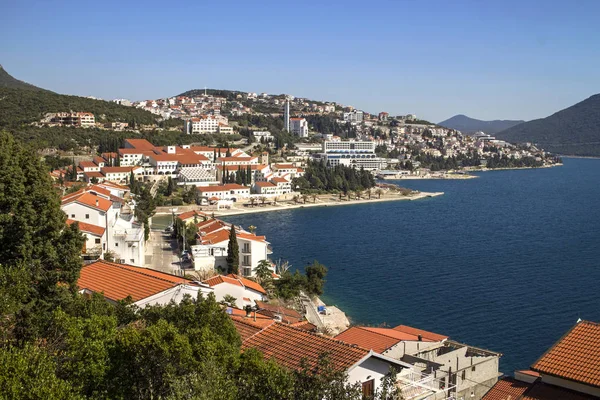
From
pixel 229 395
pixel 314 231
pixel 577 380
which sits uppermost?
pixel 229 395

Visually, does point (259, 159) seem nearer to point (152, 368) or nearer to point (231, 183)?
point (231, 183)

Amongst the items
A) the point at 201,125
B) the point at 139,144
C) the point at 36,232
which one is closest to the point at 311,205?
the point at 139,144

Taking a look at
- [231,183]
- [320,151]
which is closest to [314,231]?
[231,183]

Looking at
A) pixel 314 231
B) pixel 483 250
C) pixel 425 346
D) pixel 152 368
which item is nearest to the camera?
pixel 152 368

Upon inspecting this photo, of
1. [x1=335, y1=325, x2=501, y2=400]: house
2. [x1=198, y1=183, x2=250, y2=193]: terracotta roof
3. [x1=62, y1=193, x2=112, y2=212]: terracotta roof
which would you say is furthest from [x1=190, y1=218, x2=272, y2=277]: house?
[x1=198, y1=183, x2=250, y2=193]: terracotta roof

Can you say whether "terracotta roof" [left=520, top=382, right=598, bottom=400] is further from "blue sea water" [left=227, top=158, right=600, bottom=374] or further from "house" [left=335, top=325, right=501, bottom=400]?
"blue sea water" [left=227, top=158, right=600, bottom=374]

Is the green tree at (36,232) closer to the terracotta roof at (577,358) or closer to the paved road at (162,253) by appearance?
the terracotta roof at (577,358)

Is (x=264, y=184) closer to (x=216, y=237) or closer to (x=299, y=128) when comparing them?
(x=216, y=237)
